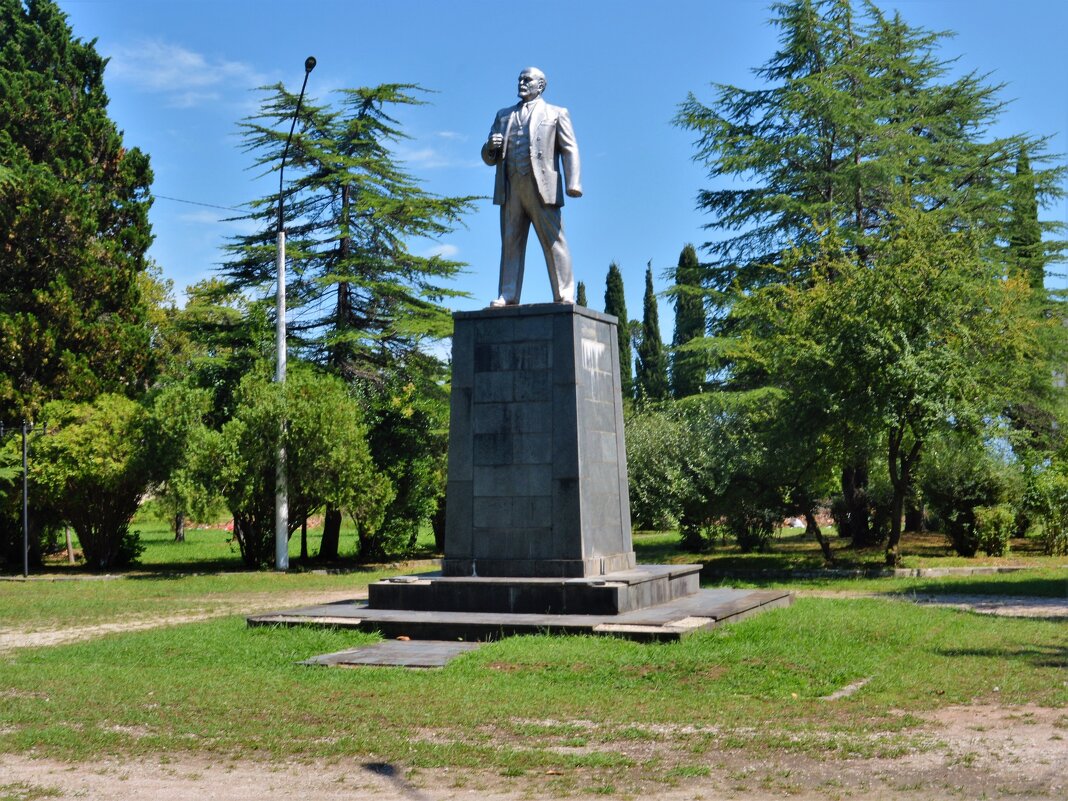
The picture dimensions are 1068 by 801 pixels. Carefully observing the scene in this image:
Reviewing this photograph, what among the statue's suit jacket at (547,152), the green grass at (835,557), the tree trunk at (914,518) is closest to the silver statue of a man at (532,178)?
the statue's suit jacket at (547,152)

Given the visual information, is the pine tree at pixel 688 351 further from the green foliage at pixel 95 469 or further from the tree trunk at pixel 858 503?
the green foliage at pixel 95 469

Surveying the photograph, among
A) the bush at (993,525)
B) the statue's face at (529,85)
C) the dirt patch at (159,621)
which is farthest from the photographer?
the bush at (993,525)

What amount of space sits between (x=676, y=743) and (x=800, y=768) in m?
Result: 0.90

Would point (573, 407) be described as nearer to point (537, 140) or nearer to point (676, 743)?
point (537, 140)

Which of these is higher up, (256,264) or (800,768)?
(256,264)

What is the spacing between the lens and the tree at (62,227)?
26234mm

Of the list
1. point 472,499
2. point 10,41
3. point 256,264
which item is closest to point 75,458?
point 256,264

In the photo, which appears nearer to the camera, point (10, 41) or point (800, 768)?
point (800, 768)

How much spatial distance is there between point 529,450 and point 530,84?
4301 mm

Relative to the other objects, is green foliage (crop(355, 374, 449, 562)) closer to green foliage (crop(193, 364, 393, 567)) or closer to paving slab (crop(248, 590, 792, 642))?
green foliage (crop(193, 364, 393, 567))

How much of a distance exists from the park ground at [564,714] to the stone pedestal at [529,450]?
1.95 m

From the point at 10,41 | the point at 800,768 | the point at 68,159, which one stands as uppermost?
the point at 10,41

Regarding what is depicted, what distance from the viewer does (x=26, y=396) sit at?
25.9 meters

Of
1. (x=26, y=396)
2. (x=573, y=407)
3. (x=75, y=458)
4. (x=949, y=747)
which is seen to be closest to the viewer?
(x=949, y=747)
